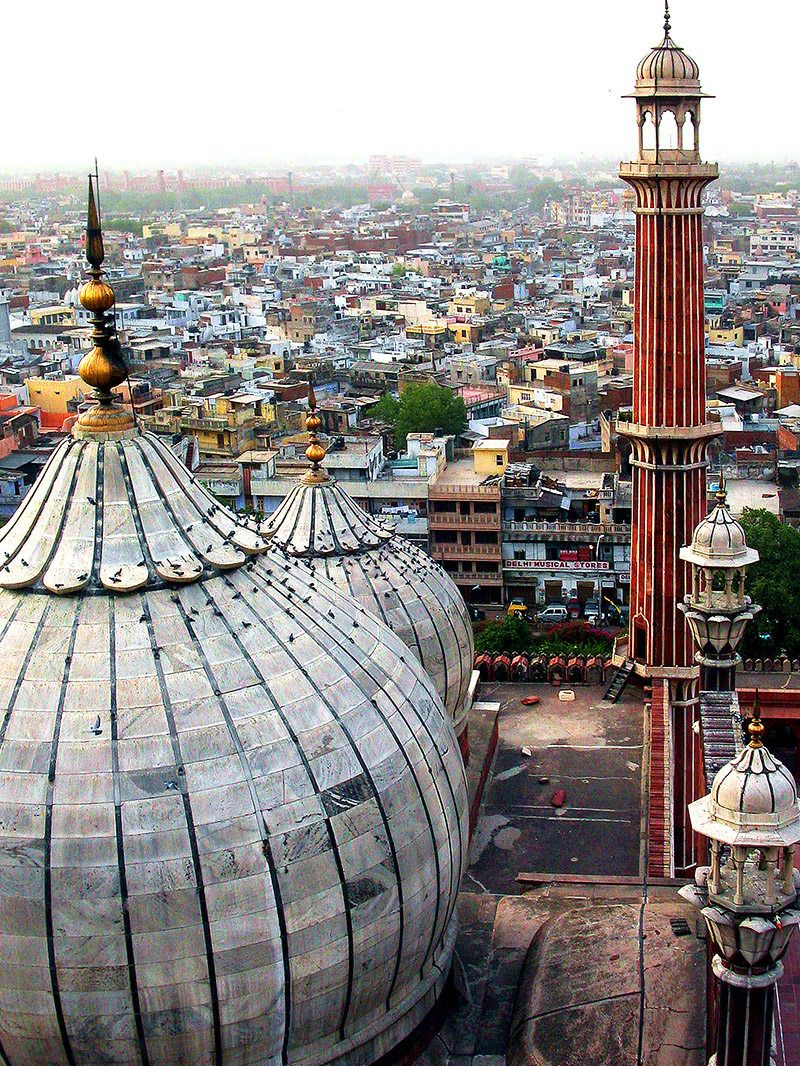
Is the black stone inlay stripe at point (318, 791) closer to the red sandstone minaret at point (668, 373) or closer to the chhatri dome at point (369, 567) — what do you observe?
the chhatri dome at point (369, 567)

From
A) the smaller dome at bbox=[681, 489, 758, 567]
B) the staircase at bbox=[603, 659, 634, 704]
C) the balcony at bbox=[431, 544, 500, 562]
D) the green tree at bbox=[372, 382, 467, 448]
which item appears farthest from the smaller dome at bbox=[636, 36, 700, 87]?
the green tree at bbox=[372, 382, 467, 448]

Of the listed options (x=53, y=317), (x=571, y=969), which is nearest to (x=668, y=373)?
(x=571, y=969)

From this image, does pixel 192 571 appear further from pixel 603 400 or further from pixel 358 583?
pixel 603 400

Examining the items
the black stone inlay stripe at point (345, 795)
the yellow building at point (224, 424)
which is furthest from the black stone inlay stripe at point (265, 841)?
the yellow building at point (224, 424)

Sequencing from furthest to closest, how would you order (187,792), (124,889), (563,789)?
(563,789) → (187,792) → (124,889)

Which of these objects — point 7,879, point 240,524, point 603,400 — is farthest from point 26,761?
point 603,400

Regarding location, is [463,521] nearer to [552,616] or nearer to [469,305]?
[552,616]
